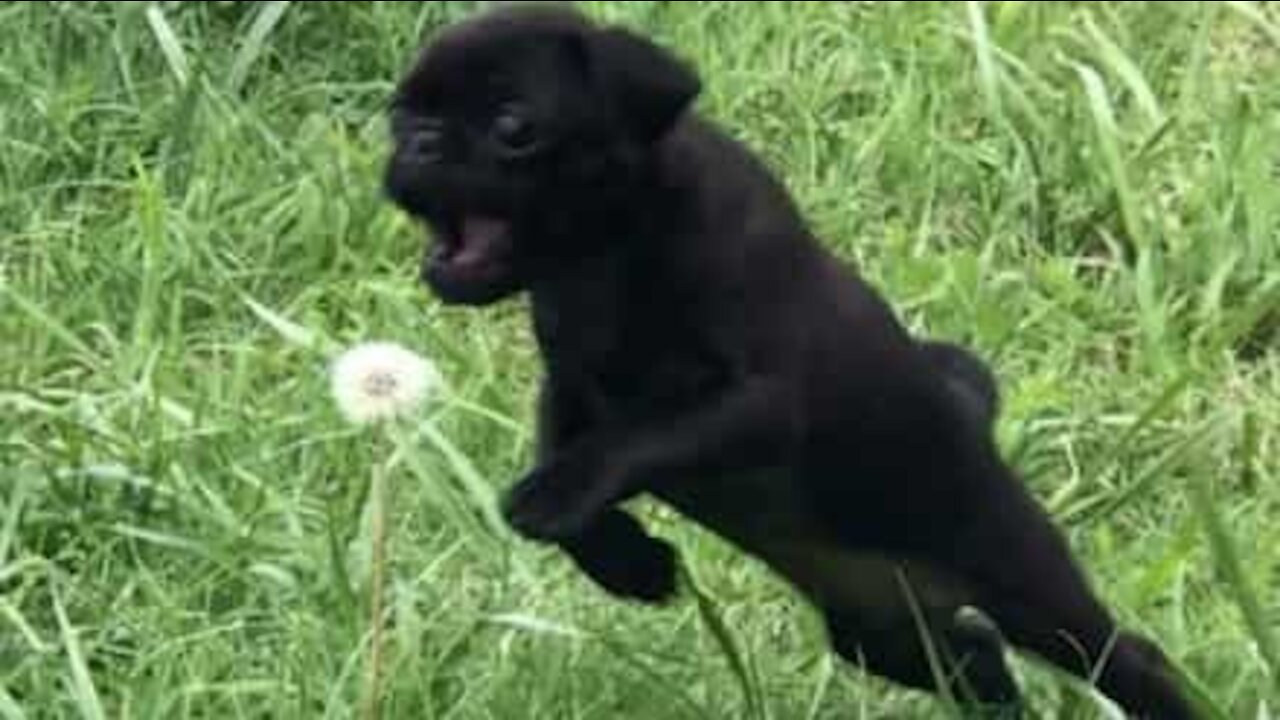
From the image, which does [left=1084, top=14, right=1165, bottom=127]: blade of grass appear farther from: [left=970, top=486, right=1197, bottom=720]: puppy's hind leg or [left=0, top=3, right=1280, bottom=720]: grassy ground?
[left=970, top=486, right=1197, bottom=720]: puppy's hind leg

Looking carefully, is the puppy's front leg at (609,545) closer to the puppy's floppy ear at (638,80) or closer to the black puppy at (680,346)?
the black puppy at (680,346)

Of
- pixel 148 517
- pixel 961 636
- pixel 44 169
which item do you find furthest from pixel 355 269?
pixel 961 636

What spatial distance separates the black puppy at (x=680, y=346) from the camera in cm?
314

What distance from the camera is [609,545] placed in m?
3.41

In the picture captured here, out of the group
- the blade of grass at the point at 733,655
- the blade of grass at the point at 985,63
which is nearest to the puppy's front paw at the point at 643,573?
the blade of grass at the point at 733,655

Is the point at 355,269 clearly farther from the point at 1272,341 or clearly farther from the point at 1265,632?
the point at 1265,632

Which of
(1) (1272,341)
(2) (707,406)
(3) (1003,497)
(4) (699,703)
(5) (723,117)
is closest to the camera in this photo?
(2) (707,406)

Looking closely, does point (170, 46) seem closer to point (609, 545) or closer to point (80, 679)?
point (80, 679)

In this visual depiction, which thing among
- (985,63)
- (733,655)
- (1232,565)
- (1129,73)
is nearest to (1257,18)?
(1129,73)

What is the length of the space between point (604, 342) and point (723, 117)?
2.17 meters

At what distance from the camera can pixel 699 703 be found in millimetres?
3883

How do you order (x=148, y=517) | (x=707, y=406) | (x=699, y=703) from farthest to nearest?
1. (x=148, y=517)
2. (x=699, y=703)
3. (x=707, y=406)

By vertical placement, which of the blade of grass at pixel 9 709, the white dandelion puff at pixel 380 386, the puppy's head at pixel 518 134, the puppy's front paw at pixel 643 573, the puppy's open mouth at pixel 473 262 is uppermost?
the puppy's head at pixel 518 134

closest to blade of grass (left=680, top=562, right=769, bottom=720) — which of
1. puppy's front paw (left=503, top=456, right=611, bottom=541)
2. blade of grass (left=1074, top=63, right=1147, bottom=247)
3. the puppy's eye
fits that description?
puppy's front paw (left=503, top=456, right=611, bottom=541)
